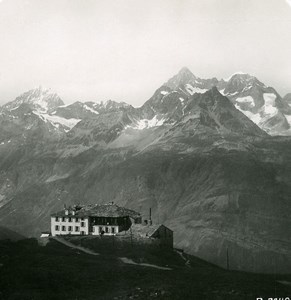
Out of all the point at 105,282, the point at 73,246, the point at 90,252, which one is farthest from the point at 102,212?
the point at 105,282

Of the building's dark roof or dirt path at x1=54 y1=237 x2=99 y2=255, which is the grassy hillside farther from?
the building's dark roof

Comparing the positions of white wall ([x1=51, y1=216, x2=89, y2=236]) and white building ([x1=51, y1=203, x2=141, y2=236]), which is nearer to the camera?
white building ([x1=51, y1=203, x2=141, y2=236])

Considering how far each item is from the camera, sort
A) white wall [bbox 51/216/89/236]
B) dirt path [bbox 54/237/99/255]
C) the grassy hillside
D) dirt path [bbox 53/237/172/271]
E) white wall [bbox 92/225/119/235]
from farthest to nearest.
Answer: white wall [bbox 51/216/89/236] → white wall [bbox 92/225/119/235] → dirt path [bbox 54/237/99/255] → dirt path [bbox 53/237/172/271] → the grassy hillside

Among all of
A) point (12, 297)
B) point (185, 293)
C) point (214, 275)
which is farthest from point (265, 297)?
point (12, 297)

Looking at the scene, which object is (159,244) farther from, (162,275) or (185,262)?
(162,275)

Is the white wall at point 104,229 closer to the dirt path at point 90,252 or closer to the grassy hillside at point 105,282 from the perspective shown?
the dirt path at point 90,252

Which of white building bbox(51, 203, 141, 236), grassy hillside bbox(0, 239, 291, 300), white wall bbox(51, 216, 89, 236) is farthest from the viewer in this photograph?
white wall bbox(51, 216, 89, 236)

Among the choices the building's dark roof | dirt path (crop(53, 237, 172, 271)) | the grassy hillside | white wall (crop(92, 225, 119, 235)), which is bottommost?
the grassy hillside

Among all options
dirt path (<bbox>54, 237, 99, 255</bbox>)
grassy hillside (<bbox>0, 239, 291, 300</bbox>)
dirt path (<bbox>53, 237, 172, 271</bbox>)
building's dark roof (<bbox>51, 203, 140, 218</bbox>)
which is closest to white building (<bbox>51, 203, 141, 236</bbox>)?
building's dark roof (<bbox>51, 203, 140, 218</bbox>)

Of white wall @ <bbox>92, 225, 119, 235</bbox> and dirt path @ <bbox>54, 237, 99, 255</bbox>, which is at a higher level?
white wall @ <bbox>92, 225, 119, 235</bbox>
